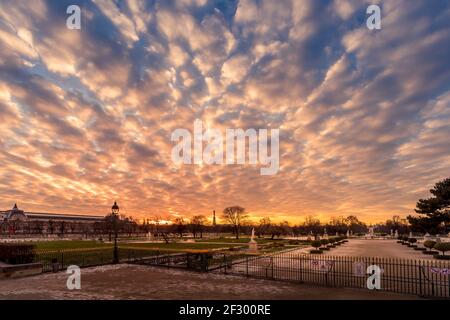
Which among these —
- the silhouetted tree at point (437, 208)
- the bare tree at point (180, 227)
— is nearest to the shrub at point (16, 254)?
the silhouetted tree at point (437, 208)

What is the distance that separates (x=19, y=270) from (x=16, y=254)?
2.09m

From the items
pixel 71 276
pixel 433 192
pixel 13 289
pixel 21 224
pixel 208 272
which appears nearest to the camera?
pixel 13 289

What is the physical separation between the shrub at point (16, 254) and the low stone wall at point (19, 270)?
1278 mm

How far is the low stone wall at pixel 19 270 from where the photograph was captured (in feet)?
59.5

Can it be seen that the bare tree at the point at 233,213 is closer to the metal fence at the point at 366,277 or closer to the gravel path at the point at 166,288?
the metal fence at the point at 366,277

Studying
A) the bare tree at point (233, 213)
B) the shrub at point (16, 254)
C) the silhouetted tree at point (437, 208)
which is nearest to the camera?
the shrub at point (16, 254)

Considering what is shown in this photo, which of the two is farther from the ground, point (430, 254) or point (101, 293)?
point (101, 293)

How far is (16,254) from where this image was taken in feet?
67.3

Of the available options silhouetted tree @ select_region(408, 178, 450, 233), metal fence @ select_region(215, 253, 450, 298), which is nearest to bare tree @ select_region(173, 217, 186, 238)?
silhouetted tree @ select_region(408, 178, 450, 233)

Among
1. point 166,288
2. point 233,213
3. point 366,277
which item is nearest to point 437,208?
point 366,277
